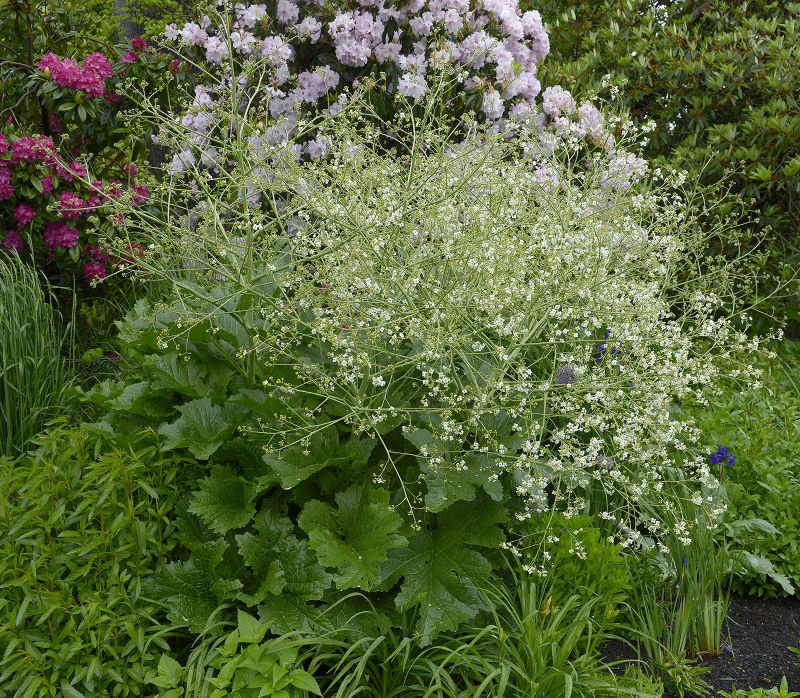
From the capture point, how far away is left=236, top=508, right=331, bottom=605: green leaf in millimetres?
2713

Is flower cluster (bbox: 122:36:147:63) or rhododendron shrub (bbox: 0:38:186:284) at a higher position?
flower cluster (bbox: 122:36:147:63)

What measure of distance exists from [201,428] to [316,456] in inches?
17.6

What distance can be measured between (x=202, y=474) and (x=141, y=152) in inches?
149

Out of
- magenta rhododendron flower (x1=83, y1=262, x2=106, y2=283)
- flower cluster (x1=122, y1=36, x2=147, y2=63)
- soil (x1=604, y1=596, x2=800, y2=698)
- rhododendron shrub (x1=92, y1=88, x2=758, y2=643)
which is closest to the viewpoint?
rhododendron shrub (x1=92, y1=88, x2=758, y2=643)

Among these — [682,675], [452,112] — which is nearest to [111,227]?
[452,112]

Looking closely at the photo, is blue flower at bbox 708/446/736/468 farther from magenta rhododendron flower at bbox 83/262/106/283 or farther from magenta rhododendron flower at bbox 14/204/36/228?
magenta rhododendron flower at bbox 14/204/36/228

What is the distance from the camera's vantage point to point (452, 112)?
17.9 feet

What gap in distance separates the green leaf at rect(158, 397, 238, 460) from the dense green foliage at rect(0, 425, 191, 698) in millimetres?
150

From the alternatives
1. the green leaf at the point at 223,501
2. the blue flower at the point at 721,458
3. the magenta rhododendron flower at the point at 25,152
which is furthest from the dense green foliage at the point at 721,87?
the green leaf at the point at 223,501

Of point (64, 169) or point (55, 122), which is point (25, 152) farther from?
point (55, 122)

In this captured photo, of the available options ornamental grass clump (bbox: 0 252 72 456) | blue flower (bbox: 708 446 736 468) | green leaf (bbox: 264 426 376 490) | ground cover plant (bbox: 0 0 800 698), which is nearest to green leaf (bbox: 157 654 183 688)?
ground cover plant (bbox: 0 0 800 698)

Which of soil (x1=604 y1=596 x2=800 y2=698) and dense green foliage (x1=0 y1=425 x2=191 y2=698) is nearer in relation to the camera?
dense green foliage (x1=0 y1=425 x2=191 y2=698)

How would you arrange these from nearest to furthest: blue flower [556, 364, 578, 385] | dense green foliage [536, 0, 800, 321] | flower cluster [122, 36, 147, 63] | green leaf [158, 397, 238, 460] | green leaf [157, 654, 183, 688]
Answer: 1. green leaf [157, 654, 183, 688]
2. green leaf [158, 397, 238, 460]
3. blue flower [556, 364, 578, 385]
4. flower cluster [122, 36, 147, 63]
5. dense green foliage [536, 0, 800, 321]

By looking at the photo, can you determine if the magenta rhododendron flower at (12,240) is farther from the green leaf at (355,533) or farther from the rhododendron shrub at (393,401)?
the green leaf at (355,533)
